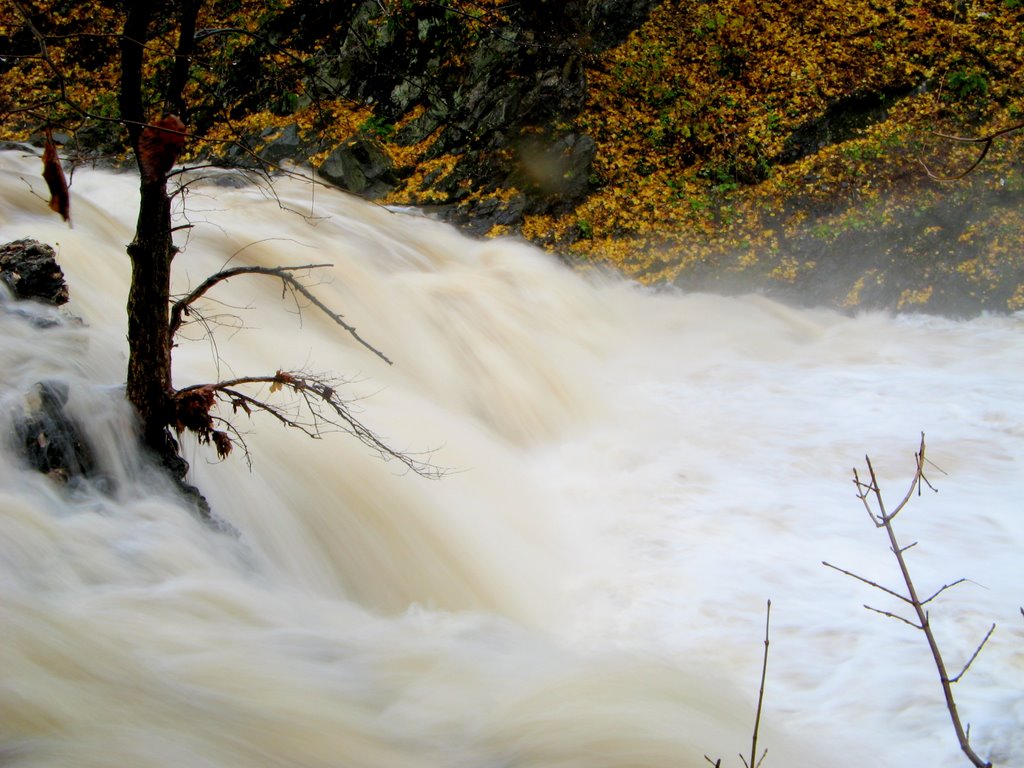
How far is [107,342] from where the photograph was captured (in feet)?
13.4

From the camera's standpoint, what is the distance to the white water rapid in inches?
99.6

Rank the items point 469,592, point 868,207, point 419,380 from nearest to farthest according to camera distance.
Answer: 1. point 469,592
2. point 419,380
3. point 868,207

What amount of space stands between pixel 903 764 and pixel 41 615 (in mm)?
3100

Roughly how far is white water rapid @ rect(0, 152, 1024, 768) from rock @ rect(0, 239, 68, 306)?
0.93 feet

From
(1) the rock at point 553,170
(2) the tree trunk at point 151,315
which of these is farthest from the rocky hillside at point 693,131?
(2) the tree trunk at point 151,315

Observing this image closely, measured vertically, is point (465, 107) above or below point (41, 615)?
above

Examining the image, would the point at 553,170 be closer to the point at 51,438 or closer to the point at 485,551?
the point at 485,551

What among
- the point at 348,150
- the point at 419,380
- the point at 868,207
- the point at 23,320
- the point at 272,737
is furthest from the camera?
the point at 348,150

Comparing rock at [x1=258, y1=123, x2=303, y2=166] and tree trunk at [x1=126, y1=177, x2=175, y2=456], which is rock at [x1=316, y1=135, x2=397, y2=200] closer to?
rock at [x1=258, y1=123, x2=303, y2=166]

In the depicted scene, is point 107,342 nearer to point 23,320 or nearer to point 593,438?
point 23,320

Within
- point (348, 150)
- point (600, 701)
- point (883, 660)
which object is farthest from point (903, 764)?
point (348, 150)

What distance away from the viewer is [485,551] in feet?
15.1

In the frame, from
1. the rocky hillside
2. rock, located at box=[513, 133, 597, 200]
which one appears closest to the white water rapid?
the rocky hillside

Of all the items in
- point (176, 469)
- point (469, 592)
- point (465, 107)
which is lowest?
point (469, 592)
